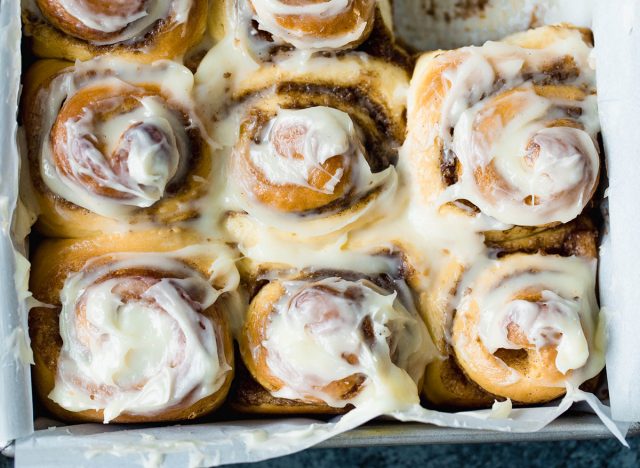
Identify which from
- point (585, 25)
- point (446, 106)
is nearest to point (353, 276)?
point (446, 106)

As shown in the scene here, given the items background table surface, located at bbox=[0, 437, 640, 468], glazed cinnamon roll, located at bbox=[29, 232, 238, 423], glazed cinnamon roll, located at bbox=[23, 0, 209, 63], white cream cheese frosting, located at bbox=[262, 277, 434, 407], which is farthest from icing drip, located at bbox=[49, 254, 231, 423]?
background table surface, located at bbox=[0, 437, 640, 468]

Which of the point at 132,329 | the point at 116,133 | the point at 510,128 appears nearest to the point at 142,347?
the point at 132,329

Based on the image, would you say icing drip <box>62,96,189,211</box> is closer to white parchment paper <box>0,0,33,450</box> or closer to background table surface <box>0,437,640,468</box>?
white parchment paper <box>0,0,33,450</box>

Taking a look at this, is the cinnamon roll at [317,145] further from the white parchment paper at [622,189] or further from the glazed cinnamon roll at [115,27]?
the white parchment paper at [622,189]

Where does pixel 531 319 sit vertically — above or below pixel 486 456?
above

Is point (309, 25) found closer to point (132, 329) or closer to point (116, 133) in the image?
point (116, 133)

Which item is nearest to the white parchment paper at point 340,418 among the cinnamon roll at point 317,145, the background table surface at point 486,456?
the cinnamon roll at point 317,145
